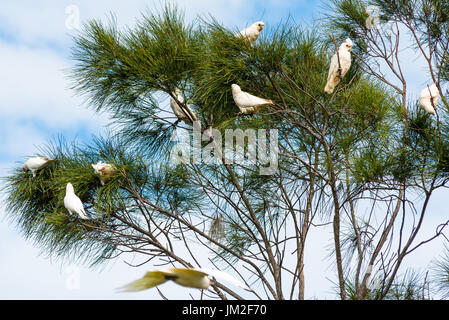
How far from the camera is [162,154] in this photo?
230 cm

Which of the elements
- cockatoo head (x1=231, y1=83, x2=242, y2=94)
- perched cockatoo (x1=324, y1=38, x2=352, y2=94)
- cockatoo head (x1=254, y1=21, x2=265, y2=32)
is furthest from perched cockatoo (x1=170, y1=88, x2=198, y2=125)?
perched cockatoo (x1=324, y1=38, x2=352, y2=94)

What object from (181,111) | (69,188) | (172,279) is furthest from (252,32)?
A: (172,279)

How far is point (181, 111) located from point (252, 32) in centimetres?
48

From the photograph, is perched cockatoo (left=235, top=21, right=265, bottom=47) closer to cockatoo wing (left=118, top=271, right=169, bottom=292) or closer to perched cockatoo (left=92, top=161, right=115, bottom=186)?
perched cockatoo (left=92, top=161, right=115, bottom=186)

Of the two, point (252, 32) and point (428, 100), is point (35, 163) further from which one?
point (428, 100)

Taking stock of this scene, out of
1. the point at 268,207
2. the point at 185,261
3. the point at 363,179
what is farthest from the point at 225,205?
the point at 363,179

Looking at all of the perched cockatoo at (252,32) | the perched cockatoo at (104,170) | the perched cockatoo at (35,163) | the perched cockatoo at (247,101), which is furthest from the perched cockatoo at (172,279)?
the perched cockatoo at (35,163)

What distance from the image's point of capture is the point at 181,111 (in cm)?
206

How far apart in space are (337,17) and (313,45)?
561mm

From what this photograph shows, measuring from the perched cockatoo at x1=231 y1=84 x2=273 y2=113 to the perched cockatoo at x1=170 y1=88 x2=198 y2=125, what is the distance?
26 cm

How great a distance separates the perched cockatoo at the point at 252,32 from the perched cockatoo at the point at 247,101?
0.15 m

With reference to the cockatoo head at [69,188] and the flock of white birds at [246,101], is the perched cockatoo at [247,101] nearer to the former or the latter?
the flock of white birds at [246,101]

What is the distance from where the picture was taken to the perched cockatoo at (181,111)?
1.94m
